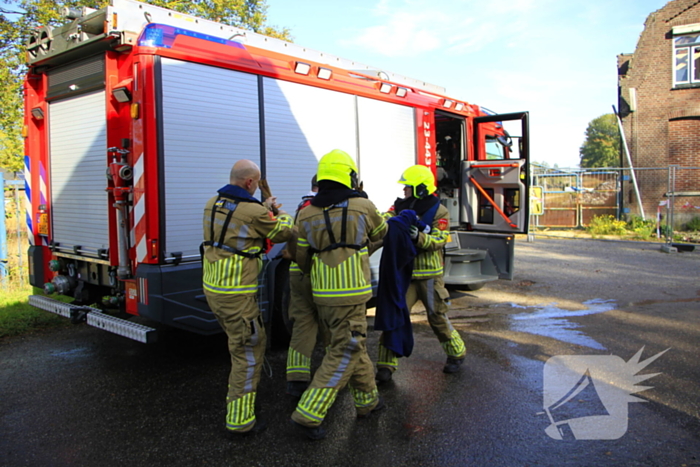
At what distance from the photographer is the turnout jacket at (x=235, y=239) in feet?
10.9

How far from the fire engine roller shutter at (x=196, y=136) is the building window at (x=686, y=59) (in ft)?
60.3

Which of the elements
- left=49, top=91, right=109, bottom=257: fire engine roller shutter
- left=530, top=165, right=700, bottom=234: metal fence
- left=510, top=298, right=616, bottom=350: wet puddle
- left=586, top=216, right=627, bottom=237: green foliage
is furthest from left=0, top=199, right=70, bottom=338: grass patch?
left=586, top=216, right=627, bottom=237: green foliage

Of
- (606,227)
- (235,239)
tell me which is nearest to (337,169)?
(235,239)

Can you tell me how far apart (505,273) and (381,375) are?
12.4 feet

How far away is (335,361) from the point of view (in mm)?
3344

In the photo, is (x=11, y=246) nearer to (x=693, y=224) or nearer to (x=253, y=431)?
(x=253, y=431)

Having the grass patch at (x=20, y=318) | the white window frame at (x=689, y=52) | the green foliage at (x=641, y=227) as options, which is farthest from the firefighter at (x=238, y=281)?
the white window frame at (x=689, y=52)

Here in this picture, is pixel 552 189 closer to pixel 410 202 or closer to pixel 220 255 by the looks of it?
pixel 410 202

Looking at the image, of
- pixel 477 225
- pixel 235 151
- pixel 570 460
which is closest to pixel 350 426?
pixel 570 460

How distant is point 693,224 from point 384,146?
14.9 metres

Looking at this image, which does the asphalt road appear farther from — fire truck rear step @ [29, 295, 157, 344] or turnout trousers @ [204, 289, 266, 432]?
fire truck rear step @ [29, 295, 157, 344]

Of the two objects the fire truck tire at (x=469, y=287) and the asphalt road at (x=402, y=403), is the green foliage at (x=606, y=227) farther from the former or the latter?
the asphalt road at (x=402, y=403)

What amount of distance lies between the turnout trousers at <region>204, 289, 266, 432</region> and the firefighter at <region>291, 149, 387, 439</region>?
33 cm

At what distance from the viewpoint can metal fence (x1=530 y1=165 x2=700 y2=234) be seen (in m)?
17.2
